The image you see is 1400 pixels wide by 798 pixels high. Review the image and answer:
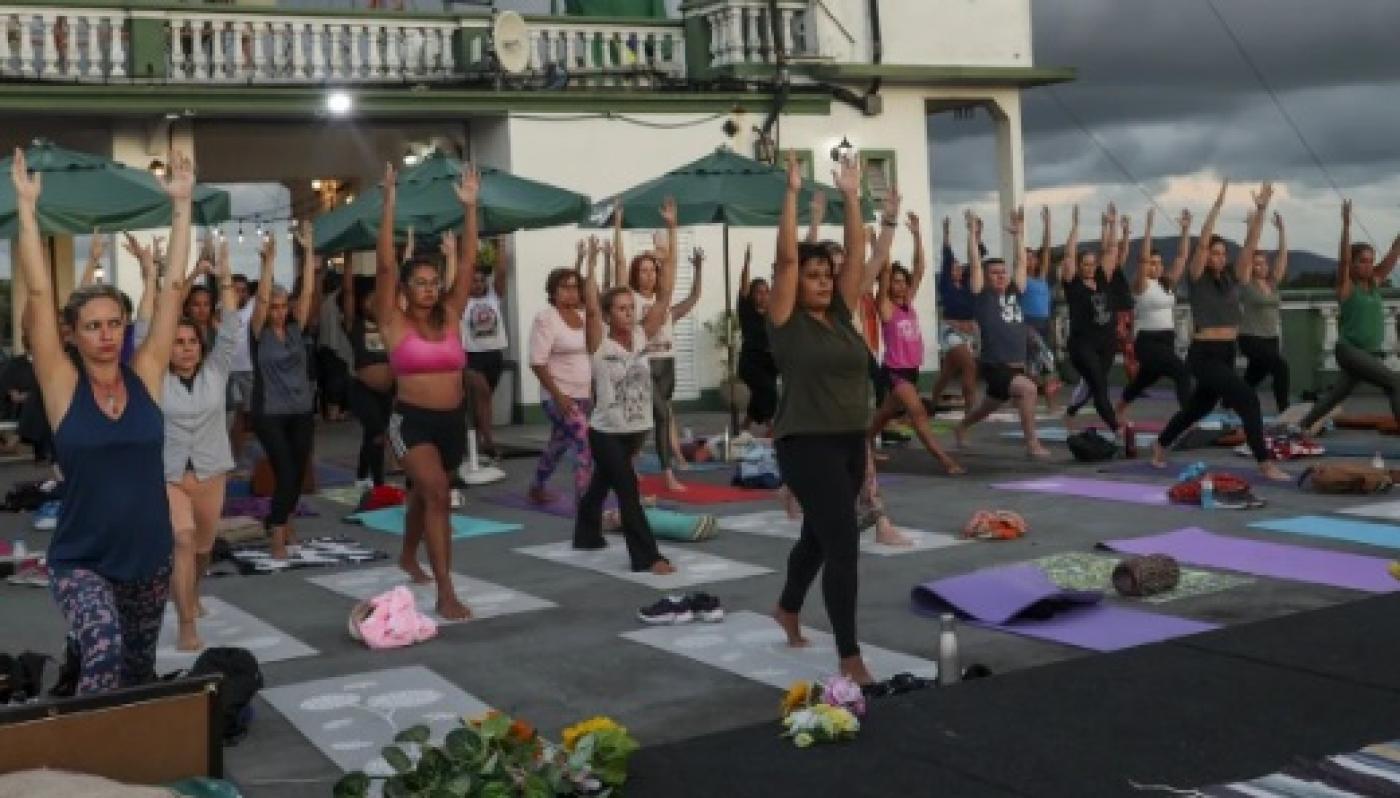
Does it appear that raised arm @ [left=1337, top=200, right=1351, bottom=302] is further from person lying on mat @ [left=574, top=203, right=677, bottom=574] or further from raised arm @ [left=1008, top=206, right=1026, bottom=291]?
A: person lying on mat @ [left=574, top=203, right=677, bottom=574]

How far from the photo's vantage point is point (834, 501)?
672cm

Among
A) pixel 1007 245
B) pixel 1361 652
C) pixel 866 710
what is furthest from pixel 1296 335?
pixel 866 710

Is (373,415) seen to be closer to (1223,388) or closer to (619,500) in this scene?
(619,500)

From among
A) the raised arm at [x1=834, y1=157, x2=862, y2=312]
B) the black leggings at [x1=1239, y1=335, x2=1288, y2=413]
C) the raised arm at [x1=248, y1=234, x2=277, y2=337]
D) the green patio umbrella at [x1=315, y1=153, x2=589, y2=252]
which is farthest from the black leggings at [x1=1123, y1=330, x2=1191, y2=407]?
the raised arm at [x1=834, y1=157, x2=862, y2=312]

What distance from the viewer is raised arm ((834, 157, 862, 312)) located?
21.8 ft

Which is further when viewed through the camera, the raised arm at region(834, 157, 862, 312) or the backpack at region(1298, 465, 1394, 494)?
the backpack at region(1298, 465, 1394, 494)

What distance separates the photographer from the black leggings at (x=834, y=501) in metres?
6.65

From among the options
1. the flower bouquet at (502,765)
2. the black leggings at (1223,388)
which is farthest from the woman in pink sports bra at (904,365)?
the flower bouquet at (502,765)

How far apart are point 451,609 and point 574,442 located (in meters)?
3.09

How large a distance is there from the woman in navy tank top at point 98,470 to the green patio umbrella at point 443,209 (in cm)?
863

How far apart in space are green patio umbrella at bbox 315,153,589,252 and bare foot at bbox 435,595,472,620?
5933 millimetres

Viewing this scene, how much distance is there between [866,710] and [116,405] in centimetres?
280

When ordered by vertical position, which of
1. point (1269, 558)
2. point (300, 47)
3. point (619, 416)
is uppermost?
point (300, 47)

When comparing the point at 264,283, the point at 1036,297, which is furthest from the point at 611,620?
the point at 1036,297
